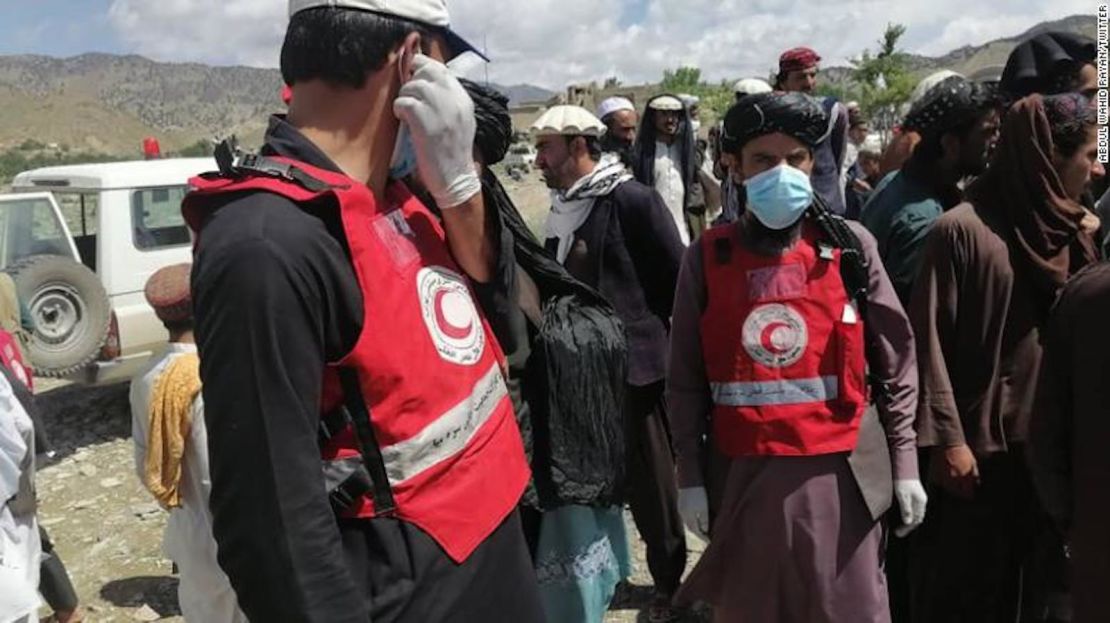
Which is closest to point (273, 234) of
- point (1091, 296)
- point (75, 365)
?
point (1091, 296)

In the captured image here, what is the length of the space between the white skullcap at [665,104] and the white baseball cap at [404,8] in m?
4.47

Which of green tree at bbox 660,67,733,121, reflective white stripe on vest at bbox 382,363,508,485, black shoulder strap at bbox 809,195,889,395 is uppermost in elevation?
green tree at bbox 660,67,733,121

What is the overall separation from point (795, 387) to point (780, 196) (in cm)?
49

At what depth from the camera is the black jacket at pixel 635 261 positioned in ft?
10.9

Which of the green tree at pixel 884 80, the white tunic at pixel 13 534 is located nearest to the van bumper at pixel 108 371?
the white tunic at pixel 13 534

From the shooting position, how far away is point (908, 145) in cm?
353

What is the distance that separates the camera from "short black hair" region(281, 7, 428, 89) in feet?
4.02

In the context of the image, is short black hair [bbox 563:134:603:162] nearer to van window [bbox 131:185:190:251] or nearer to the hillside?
van window [bbox 131:185:190:251]

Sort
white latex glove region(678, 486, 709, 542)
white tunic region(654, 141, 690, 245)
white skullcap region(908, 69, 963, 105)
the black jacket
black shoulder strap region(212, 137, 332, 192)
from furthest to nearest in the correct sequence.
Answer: white tunic region(654, 141, 690, 245) < the black jacket < white skullcap region(908, 69, 963, 105) < white latex glove region(678, 486, 709, 542) < black shoulder strap region(212, 137, 332, 192)

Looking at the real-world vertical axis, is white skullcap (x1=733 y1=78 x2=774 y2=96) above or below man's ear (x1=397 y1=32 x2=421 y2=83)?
above

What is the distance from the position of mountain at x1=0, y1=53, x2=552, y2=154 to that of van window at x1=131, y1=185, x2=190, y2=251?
5814 centimetres

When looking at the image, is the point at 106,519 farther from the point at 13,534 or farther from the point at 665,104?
the point at 665,104

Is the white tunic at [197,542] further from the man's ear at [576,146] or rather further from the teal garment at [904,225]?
the teal garment at [904,225]

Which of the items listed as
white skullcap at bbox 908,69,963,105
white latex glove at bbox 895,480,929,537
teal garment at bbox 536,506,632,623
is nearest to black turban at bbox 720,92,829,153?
white skullcap at bbox 908,69,963,105
